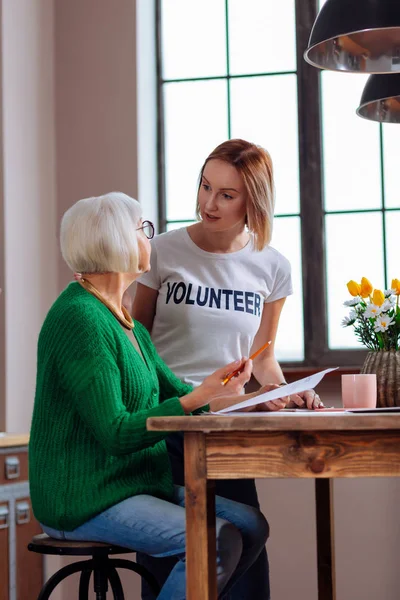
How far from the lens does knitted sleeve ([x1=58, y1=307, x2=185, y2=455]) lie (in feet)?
6.04

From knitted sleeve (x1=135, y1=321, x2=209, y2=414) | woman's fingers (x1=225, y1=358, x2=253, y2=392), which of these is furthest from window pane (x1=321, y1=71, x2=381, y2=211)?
woman's fingers (x1=225, y1=358, x2=253, y2=392)

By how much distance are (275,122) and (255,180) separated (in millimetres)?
1538

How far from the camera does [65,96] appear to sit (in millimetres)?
3941

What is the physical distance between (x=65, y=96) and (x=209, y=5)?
0.83 m

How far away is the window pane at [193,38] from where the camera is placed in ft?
13.5

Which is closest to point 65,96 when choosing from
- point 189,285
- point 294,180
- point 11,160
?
point 11,160

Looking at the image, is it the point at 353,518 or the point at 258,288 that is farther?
the point at 353,518

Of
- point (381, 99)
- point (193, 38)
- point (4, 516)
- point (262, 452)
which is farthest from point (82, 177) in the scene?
point (262, 452)

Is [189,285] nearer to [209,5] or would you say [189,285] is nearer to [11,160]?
[11,160]

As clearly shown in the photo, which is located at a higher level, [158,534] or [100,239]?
[100,239]

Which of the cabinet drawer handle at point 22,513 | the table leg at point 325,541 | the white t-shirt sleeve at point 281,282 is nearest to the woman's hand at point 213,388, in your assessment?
the table leg at point 325,541

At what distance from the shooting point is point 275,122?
158 inches

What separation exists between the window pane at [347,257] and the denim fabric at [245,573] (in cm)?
149

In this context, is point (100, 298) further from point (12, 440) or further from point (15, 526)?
point (15, 526)
